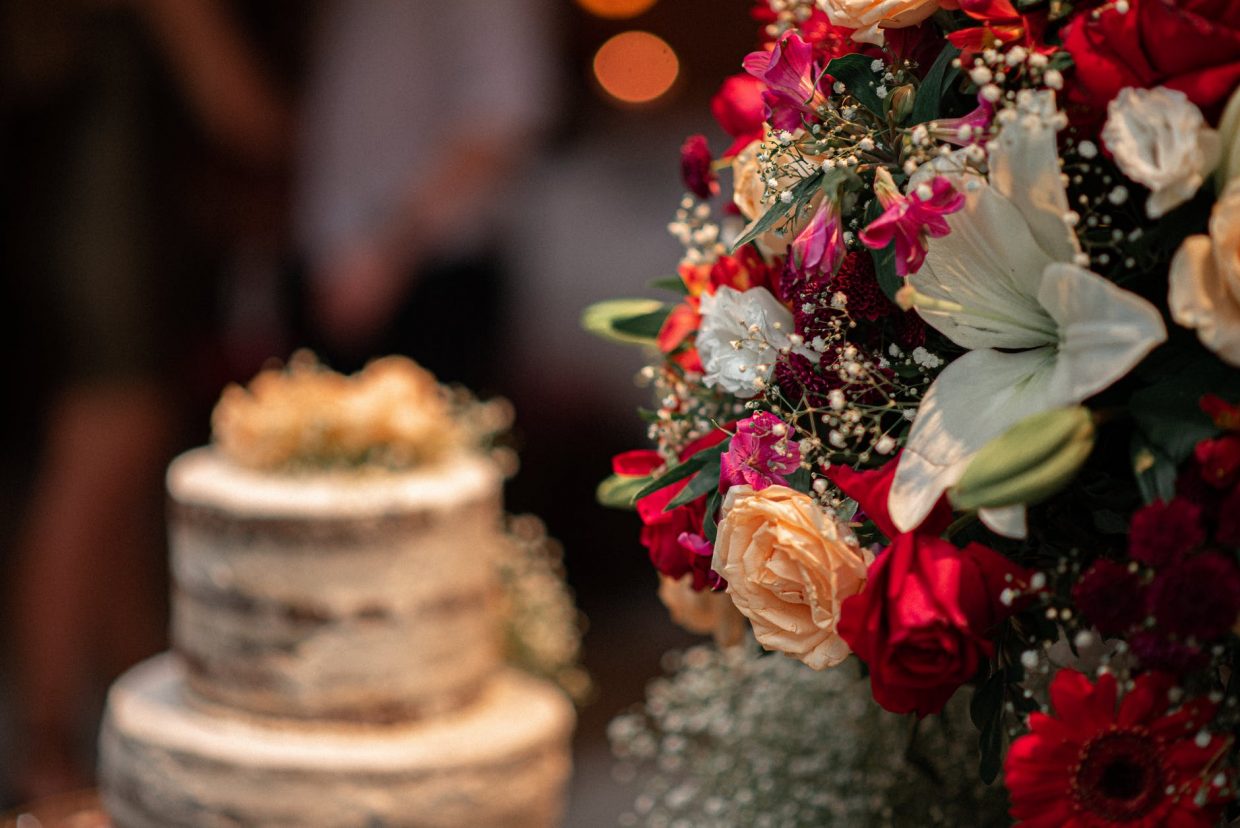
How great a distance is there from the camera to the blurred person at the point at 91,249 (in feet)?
7.20

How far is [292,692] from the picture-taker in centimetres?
125

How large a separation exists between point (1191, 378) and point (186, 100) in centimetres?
209

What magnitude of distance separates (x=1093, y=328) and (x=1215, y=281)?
0.05 m

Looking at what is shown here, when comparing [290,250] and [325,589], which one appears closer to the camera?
[325,589]

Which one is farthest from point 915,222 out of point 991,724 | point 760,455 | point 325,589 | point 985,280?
point 325,589

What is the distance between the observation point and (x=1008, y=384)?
562 millimetres

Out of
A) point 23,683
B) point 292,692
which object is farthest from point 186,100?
point 292,692

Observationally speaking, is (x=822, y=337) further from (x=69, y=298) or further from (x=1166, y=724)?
(x=69, y=298)

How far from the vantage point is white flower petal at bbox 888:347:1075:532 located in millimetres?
545

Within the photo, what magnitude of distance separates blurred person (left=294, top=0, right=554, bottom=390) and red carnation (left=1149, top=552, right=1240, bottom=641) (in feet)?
5.37

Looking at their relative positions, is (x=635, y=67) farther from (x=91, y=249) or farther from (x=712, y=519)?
(x=712, y=519)

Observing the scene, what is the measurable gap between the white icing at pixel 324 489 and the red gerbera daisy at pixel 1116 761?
2.68 ft

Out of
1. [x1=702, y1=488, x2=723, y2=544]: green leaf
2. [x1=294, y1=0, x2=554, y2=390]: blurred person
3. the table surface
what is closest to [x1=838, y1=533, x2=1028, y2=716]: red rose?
[x1=702, y1=488, x2=723, y2=544]: green leaf

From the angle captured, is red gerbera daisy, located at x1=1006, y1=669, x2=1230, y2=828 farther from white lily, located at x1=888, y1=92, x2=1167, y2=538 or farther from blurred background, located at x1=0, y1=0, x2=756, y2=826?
blurred background, located at x1=0, y1=0, x2=756, y2=826
